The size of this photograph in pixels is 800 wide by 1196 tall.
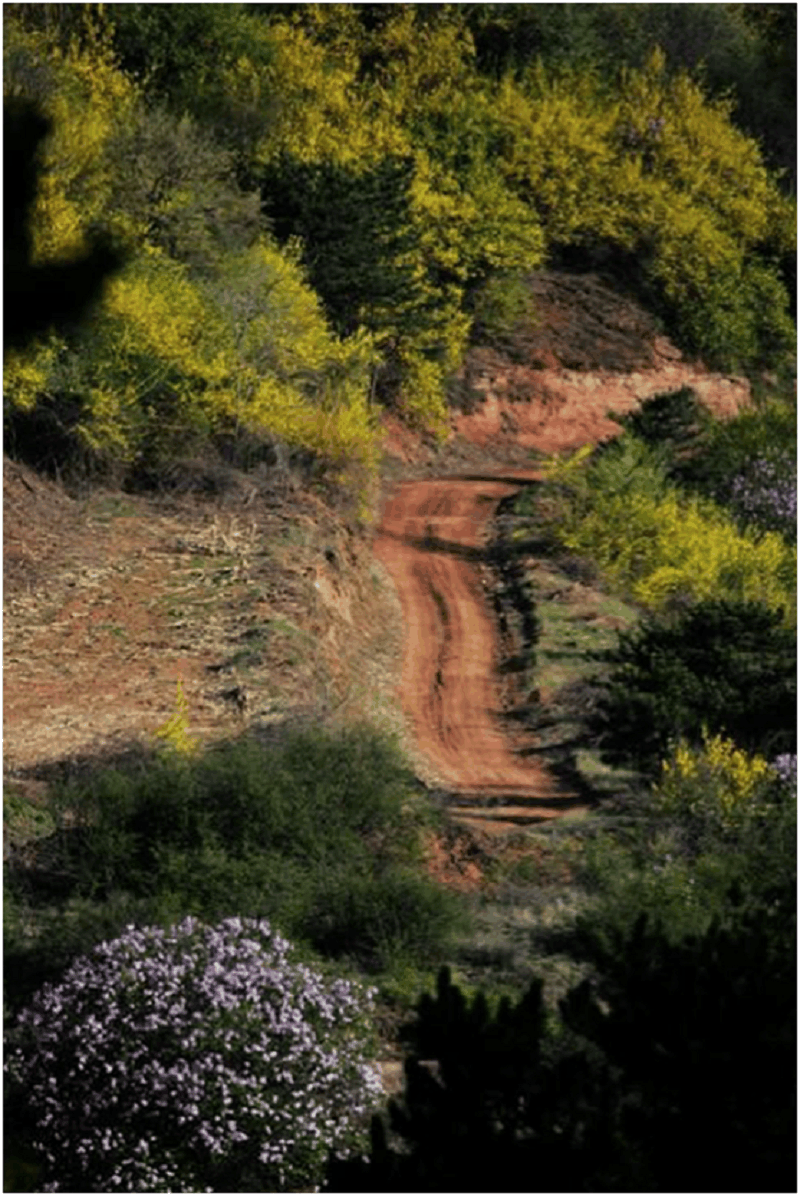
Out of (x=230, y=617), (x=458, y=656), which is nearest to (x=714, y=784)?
(x=230, y=617)

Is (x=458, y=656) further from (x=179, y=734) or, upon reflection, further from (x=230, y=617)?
(x=179, y=734)

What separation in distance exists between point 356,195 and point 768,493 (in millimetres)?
9457

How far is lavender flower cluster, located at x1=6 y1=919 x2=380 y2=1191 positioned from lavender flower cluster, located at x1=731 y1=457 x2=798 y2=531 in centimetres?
2193

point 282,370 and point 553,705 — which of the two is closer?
point 553,705

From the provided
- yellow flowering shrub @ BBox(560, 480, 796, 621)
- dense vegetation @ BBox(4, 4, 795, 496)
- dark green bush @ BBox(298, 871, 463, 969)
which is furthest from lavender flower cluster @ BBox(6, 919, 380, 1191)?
yellow flowering shrub @ BBox(560, 480, 796, 621)

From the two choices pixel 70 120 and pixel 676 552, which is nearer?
pixel 676 552

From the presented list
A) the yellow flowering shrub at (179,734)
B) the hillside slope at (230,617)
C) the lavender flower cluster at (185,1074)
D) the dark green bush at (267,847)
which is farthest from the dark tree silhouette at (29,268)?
the hillside slope at (230,617)

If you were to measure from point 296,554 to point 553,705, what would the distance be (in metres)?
4.45

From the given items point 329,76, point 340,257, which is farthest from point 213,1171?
point 329,76

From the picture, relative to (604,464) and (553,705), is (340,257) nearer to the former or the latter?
(604,464)

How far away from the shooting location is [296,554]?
30.5 metres

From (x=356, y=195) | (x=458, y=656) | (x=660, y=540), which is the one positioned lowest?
(x=458, y=656)

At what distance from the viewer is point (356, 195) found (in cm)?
4216

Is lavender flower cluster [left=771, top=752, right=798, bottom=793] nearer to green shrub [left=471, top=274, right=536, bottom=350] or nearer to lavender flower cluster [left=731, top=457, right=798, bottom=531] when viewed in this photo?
lavender flower cluster [left=731, top=457, right=798, bottom=531]
